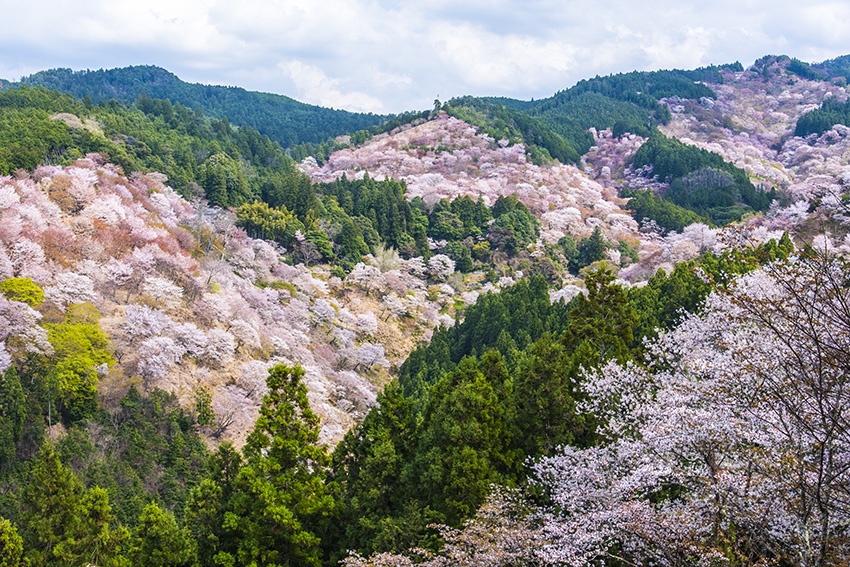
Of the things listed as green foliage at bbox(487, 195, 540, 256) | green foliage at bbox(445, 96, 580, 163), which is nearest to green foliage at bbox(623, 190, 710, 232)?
green foliage at bbox(487, 195, 540, 256)

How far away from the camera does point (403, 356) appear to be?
45188mm

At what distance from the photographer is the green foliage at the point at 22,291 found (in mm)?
29389

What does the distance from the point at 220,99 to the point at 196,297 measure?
128991mm

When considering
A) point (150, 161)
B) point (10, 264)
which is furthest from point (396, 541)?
point (150, 161)

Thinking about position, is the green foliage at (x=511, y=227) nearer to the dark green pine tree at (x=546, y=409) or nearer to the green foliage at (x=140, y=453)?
the green foliage at (x=140, y=453)

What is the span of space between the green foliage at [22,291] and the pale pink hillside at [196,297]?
2.00 ft

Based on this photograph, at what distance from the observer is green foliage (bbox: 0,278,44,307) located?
1157 inches

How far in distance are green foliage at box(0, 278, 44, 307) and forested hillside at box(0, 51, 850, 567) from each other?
0.11m

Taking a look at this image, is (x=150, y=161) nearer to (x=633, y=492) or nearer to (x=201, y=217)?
(x=201, y=217)

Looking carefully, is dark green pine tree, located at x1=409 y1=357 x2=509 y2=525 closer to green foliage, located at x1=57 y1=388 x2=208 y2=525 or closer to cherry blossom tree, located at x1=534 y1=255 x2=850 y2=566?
cherry blossom tree, located at x1=534 y1=255 x2=850 y2=566

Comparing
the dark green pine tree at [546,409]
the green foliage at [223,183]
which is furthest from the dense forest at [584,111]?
the dark green pine tree at [546,409]

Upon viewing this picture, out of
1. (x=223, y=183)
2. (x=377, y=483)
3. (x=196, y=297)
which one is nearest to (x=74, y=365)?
(x=196, y=297)

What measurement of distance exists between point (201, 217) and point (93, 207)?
972 cm

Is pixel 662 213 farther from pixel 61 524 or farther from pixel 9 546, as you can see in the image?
pixel 9 546
